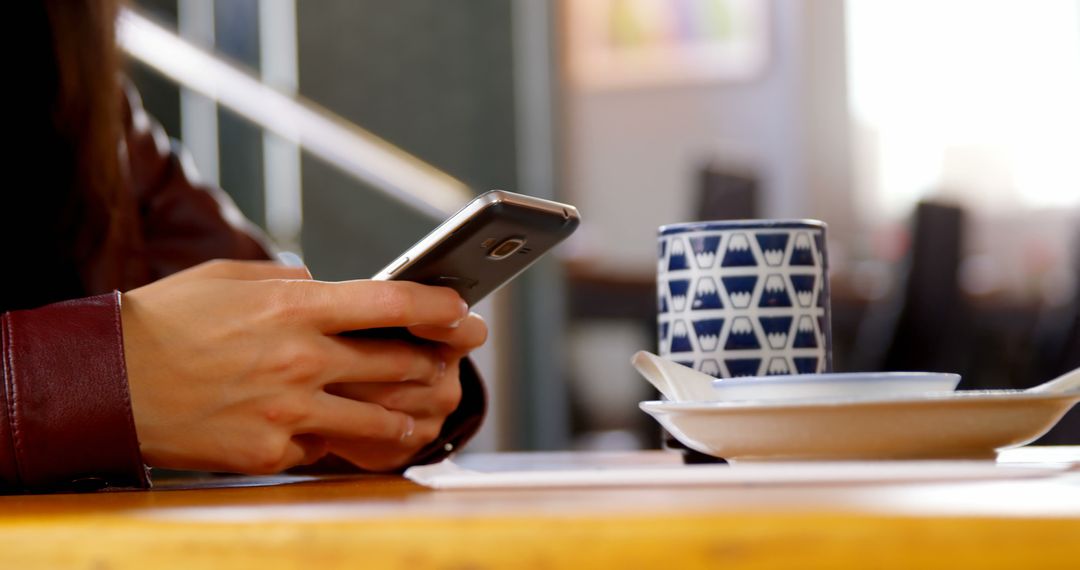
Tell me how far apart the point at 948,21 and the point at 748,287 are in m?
5.26

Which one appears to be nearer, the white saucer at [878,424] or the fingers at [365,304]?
the white saucer at [878,424]

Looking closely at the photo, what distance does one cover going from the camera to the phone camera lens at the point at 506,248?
577 millimetres

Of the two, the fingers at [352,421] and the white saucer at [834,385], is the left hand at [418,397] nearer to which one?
the fingers at [352,421]

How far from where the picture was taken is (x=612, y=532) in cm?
27

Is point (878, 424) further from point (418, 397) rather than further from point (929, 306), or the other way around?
point (929, 306)

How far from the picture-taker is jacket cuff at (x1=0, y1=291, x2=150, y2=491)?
0.53 meters

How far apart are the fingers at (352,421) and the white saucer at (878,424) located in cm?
19

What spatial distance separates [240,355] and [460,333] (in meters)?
0.14

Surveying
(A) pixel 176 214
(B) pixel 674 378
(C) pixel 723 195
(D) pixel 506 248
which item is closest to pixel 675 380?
(B) pixel 674 378

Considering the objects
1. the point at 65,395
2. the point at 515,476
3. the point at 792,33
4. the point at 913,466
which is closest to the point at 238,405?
the point at 65,395

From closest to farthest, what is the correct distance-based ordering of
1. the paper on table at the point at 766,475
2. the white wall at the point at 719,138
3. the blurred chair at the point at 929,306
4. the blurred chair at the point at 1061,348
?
the paper on table at the point at 766,475
the blurred chair at the point at 1061,348
the blurred chair at the point at 929,306
the white wall at the point at 719,138

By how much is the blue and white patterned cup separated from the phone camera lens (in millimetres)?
101

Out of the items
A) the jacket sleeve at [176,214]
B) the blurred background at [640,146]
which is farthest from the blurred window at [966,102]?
the jacket sleeve at [176,214]

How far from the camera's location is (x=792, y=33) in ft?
18.3
